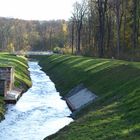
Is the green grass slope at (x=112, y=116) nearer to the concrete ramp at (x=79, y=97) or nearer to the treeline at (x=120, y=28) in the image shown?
the concrete ramp at (x=79, y=97)

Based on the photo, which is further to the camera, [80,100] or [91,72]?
[91,72]

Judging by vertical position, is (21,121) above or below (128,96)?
below

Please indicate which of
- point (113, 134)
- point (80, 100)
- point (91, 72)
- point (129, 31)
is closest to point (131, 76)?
point (80, 100)

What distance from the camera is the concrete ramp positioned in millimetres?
44250

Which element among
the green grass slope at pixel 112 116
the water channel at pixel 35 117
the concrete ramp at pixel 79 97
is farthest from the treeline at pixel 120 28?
the green grass slope at pixel 112 116

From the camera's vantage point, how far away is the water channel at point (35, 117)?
32.3 m

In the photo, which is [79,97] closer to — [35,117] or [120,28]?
[35,117]

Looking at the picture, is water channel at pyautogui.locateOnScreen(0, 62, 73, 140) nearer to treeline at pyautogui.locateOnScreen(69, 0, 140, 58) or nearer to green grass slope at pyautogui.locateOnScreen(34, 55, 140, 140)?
green grass slope at pyautogui.locateOnScreen(34, 55, 140, 140)

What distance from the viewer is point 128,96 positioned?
3394cm

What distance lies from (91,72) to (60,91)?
483 centimetres

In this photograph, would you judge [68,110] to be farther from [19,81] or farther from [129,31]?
[129,31]

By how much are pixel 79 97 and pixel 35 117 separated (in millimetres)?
9468

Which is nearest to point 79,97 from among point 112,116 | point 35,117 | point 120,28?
point 35,117

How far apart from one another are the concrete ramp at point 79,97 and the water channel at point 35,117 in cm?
74
